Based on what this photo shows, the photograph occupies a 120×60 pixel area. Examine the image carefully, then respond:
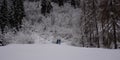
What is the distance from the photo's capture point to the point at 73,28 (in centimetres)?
3531

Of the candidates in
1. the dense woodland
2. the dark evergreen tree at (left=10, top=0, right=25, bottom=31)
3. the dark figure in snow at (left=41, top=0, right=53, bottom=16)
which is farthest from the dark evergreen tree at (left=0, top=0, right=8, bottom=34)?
the dark figure in snow at (left=41, top=0, right=53, bottom=16)

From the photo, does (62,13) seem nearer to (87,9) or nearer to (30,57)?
(87,9)

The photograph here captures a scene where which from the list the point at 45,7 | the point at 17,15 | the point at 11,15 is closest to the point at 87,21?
the point at 17,15

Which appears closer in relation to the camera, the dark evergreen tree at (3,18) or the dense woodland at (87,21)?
the dense woodland at (87,21)

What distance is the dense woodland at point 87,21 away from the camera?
754 inches

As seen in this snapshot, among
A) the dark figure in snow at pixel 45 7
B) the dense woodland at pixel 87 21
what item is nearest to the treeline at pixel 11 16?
the dense woodland at pixel 87 21

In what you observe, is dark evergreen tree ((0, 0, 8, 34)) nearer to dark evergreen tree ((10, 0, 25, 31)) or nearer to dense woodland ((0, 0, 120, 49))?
dense woodland ((0, 0, 120, 49))

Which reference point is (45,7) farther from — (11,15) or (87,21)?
(87,21)

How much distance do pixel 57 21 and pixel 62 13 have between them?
485 cm

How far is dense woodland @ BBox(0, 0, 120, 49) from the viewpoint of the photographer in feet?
62.8

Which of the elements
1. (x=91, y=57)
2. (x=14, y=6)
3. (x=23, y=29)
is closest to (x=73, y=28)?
(x=23, y=29)

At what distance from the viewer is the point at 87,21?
2609 centimetres

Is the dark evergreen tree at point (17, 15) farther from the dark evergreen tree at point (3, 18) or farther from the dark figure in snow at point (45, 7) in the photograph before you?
the dark figure in snow at point (45, 7)

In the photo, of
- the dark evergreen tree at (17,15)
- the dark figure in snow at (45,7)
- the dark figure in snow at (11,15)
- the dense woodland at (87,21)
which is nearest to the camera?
the dense woodland at (87,21)
